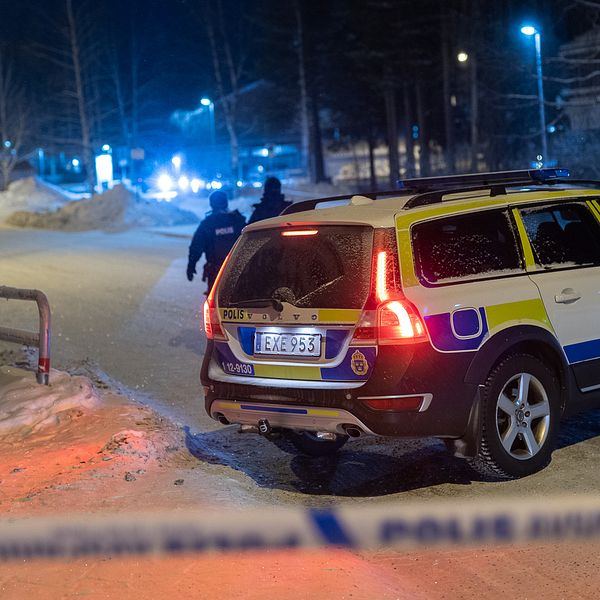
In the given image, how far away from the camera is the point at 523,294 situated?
5.89 m

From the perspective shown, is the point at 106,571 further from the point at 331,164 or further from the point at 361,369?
the point at 331,164

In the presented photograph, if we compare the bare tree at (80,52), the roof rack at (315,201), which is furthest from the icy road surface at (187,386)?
the bare tree at (80,52)

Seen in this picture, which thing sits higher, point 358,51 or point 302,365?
point 358,51

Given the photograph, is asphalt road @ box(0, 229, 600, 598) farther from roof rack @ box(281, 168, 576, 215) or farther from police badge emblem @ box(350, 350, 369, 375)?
roof rack @ box(281, 168, 576, 215)

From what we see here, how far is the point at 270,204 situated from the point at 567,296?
5.36m

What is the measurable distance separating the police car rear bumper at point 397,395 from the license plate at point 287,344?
0.63ft

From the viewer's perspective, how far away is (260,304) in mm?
5902

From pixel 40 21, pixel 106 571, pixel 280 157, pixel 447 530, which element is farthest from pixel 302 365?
pixel 280 157

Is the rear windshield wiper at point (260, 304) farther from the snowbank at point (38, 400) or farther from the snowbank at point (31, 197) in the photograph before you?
the snowbank at point (31, 197)

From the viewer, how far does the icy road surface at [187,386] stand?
6.05 metres

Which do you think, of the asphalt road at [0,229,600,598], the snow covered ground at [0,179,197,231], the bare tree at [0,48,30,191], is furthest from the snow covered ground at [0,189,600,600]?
the bare tree at [0,48,30,191]

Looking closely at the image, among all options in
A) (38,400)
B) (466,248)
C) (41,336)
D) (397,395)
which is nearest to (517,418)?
(397,395)

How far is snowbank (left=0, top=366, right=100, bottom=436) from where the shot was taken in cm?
731

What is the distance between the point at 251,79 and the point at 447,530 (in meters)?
67.4
